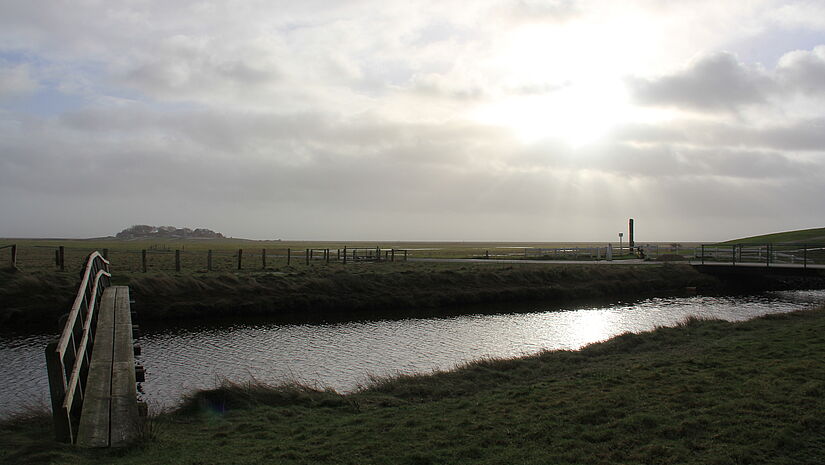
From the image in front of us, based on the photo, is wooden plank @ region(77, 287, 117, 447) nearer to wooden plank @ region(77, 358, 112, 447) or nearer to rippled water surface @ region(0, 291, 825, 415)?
wooden plank @ region(77, 358, 112, 447)

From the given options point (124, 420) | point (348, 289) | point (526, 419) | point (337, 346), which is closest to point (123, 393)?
point (124, 420)

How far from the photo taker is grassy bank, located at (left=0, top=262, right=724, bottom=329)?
81.3 ft

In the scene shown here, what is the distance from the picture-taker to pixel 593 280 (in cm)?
3788

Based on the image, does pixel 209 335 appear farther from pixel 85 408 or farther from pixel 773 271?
pixel 773 271

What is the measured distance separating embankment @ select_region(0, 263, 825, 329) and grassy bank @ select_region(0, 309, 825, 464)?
54.0 ft

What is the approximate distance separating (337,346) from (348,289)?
1216 centimetres

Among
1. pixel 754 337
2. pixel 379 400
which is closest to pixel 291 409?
pixel 379 400

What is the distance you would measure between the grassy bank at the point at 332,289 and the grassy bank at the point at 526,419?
54.5 ft

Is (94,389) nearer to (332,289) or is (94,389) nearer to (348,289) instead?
(332,289)

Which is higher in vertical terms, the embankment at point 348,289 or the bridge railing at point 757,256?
the bridge railing at point 757,256

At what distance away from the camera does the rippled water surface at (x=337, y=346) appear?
13.7 m

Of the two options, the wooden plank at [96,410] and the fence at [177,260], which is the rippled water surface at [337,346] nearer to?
the wooden plank at [96,410]

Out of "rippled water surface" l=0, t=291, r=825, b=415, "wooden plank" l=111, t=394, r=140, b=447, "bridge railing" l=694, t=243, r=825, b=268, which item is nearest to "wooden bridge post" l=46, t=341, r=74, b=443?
"wooden plank" l=111, t=394, r=140, b=447

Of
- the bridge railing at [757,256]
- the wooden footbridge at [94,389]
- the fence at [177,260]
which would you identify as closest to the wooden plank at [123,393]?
the wooden footbridge at [94,389]
